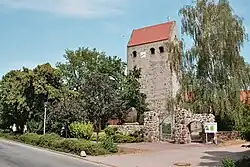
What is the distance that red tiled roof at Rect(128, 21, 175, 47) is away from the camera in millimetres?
59509

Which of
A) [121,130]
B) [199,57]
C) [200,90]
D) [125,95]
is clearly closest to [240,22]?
[199,57]

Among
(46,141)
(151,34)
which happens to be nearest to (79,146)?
(46,141)

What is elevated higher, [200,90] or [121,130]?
[200,90]

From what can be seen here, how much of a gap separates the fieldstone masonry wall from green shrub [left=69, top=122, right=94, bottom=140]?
8.02 meters

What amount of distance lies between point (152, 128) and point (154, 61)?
2460cm

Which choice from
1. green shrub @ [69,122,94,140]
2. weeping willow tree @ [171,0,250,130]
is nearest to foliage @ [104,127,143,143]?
green shrub @ [69,122,94,140]

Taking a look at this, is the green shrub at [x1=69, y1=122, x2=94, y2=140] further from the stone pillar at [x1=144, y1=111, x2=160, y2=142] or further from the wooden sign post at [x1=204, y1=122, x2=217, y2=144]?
the wooden sign post at [x1=204, y1=122, x2=217, y2=144]

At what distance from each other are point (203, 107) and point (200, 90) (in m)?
1.58

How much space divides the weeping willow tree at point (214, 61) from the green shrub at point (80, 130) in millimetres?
9053

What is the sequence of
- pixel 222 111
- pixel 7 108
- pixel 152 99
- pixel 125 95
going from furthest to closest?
pixel 152 99 < pixel 125 95 < pixel 7 108 < pixel 222 111

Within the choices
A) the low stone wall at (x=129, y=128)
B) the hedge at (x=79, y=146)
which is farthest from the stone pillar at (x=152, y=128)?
the hedge at (x=79, y=146)

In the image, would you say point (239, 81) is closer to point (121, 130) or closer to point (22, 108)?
point (121, 130)

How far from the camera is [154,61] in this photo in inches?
2338

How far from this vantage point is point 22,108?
135ft
